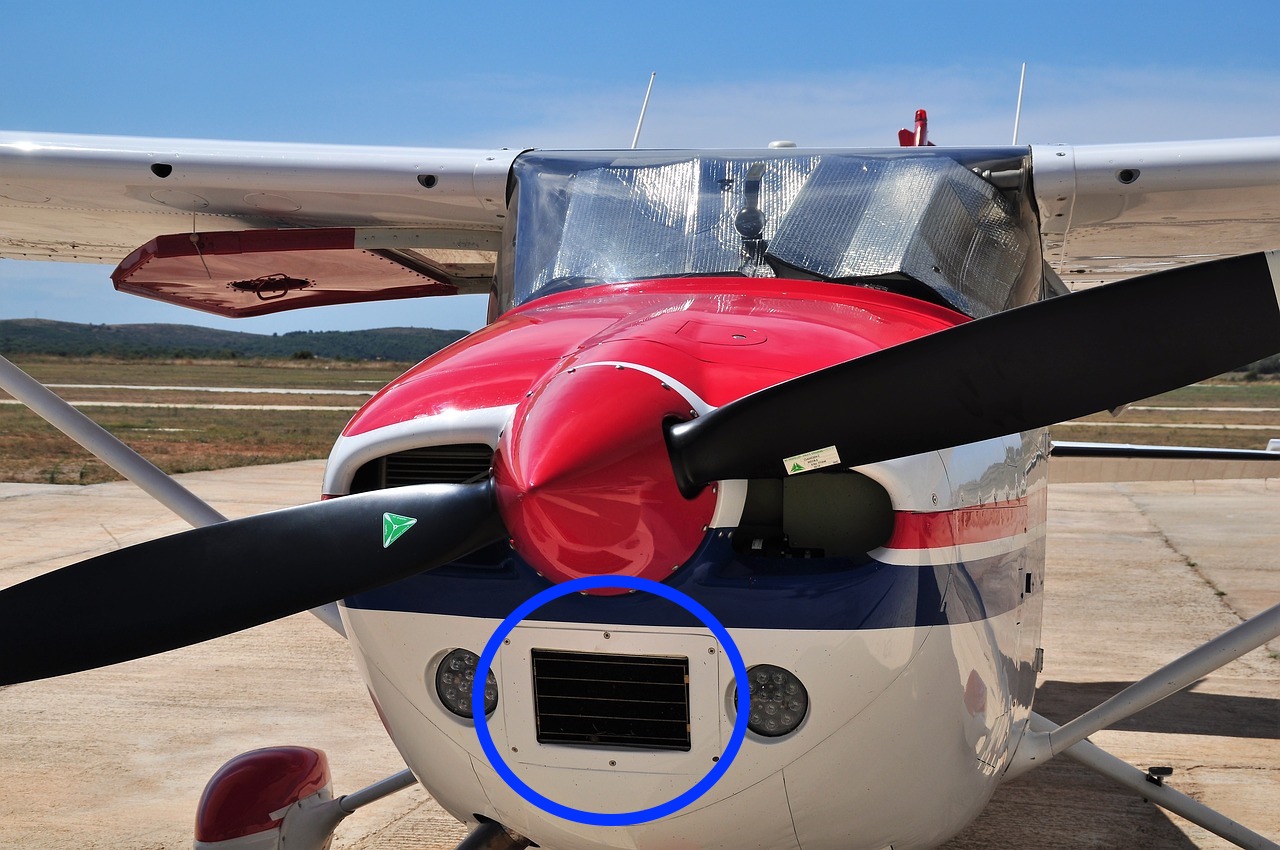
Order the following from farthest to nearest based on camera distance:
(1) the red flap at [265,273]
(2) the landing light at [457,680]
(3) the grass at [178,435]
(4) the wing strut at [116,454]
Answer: (3) the grass at [178,435] < (1) the red flap at [265,273] < (4) the wing strut at [116,454] < (2) the landing light at [457,680]

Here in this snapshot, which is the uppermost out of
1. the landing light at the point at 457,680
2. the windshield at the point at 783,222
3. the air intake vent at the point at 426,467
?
the windshield at the point at 783,222

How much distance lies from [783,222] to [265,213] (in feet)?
8.18

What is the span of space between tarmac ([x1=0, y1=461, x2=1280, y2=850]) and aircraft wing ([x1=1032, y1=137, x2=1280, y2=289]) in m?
2.13

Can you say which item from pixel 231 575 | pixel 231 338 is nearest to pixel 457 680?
pixel 231 575

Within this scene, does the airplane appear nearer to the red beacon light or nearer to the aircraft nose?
the aircraft nose

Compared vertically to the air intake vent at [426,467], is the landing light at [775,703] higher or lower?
lower

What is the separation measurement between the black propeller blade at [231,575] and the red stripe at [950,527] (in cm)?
71

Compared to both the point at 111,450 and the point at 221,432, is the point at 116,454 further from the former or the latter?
the point at 221,432

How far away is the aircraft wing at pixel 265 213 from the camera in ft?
14.4

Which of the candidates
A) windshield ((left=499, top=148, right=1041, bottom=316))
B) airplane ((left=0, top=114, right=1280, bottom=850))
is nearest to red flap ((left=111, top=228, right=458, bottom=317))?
windshield ((left=499, top=148, right=1041, bottom=316))

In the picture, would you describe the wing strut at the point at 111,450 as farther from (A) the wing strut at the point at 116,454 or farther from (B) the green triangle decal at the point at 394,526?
(B) the green triangle decal at the point at 394,526

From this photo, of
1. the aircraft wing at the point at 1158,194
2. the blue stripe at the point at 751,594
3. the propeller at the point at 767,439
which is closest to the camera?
the propeller at the point at 767,439

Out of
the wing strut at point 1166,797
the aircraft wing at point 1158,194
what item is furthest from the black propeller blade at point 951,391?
the aircraft wing at point 1158,194

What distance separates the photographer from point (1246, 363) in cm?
188
